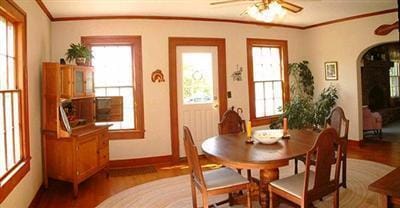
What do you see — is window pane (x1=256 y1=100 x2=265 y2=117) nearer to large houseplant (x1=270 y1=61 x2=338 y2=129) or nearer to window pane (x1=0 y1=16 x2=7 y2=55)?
large houseplant (x1=270 y1=61 x2=338 y2=129)

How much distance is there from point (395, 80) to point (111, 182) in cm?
923

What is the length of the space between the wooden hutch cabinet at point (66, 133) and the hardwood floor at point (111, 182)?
0.60ft

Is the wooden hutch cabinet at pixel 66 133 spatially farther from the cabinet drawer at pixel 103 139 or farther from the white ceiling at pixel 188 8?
the white ceiling at pixel 188 8

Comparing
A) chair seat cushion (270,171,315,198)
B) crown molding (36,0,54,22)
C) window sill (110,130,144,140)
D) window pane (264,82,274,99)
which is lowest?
chair seat cushion (270,171,315,198)

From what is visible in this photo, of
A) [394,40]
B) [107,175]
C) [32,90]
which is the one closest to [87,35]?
[32,90]

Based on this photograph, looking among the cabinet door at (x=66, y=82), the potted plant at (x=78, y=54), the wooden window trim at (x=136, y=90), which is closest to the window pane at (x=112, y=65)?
the wooden window trim at (x=136, y=90)

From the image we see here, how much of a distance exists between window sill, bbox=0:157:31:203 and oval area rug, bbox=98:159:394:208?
34.3 inches

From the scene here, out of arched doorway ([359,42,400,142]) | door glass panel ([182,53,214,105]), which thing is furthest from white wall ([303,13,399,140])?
door glass panel ([182,53,214,105])

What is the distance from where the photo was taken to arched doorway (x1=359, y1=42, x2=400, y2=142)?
8297mm

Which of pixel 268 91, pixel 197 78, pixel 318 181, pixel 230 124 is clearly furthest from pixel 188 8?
pixel 318 181

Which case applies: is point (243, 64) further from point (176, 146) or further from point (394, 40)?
point (394, 40)

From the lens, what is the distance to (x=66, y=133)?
12.2 ft

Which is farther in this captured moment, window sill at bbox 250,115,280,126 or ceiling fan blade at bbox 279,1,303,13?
window sill at bbox 250,115,280,126

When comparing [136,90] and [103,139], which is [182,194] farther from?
[136,90]
